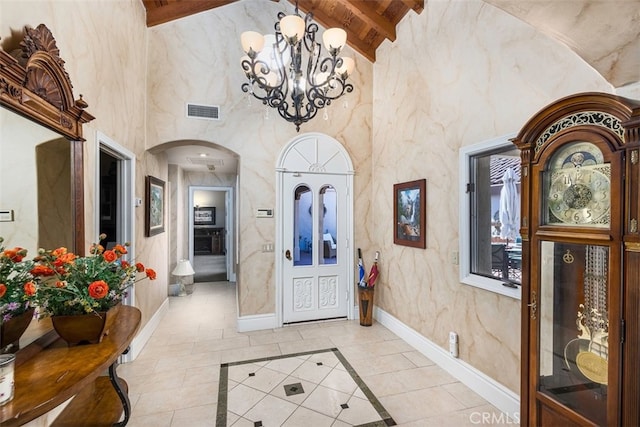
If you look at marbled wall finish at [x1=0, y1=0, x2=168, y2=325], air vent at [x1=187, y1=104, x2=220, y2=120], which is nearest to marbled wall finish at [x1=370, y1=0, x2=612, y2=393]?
air vent at [x1=187, y1=104, x2=220, y2=120]

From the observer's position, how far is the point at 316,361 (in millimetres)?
3260

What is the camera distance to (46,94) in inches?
68.6

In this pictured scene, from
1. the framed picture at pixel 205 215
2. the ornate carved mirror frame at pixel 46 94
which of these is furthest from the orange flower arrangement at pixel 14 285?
the framed picture at pixel 205 215

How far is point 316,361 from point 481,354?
1.63 meters

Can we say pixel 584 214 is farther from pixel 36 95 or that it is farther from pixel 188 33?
pixel 188 33

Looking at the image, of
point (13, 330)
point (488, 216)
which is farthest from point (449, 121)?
point (13, 330)

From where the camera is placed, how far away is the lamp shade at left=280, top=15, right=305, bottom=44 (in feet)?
7.50

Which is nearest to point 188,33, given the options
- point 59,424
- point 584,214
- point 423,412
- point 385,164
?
point 385,164

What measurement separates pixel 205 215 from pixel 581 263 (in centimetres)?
1000

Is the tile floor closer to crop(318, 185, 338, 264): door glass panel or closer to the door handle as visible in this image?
crop(318, 185, 338, 264): door glass panel

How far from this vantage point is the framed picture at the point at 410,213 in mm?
3480

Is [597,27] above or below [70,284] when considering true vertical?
above

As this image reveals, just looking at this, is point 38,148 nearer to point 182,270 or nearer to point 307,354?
point 307,354

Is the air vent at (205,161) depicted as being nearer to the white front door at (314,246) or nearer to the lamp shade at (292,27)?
the white front door at (314,246)
